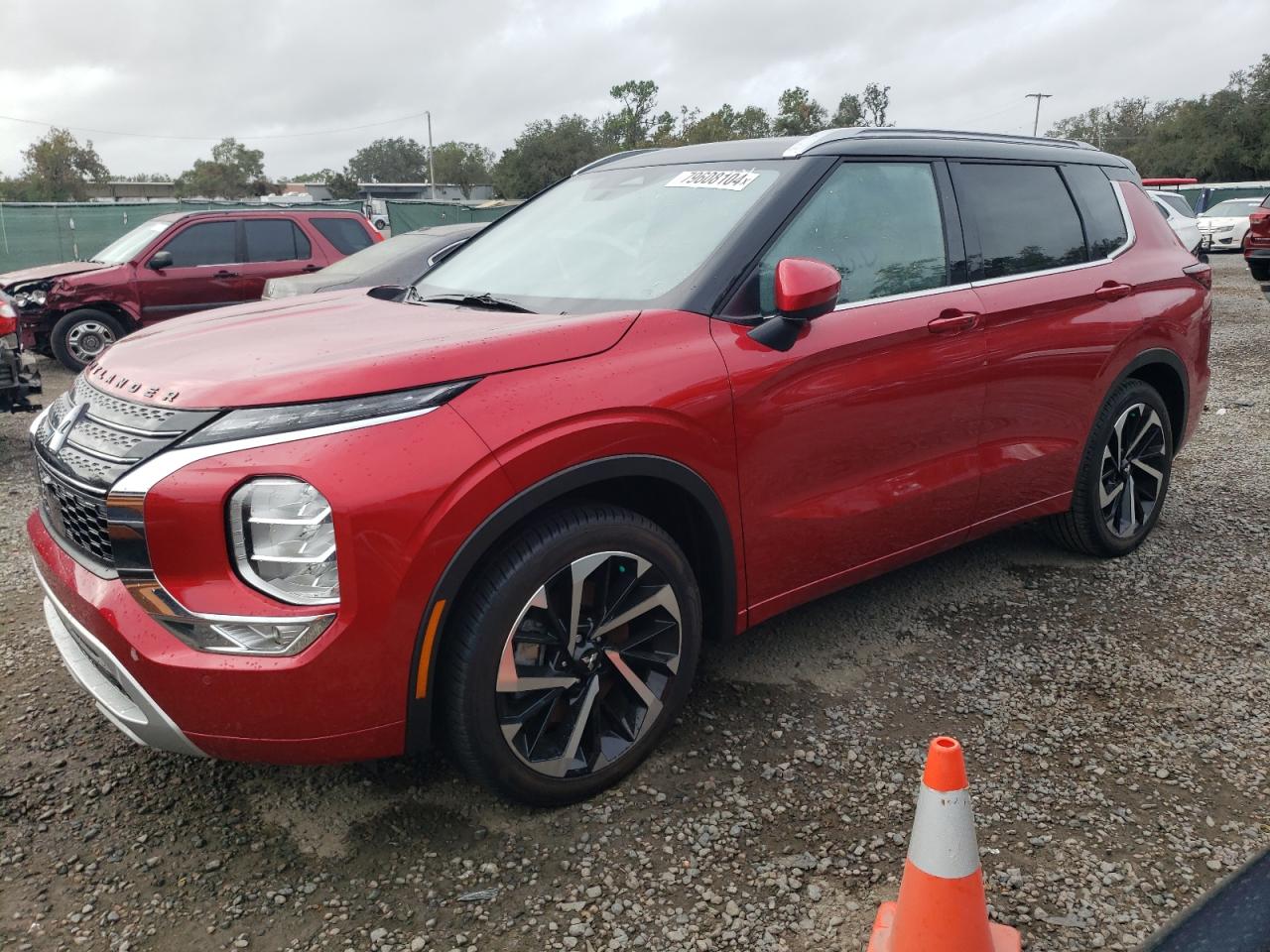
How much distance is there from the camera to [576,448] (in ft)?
8.17

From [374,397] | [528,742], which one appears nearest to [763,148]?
[374,397]

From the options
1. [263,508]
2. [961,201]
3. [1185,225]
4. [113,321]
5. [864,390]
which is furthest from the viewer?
[1185,225]

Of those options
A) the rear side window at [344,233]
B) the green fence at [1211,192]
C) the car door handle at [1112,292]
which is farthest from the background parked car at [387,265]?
the green fence at [1211,192]

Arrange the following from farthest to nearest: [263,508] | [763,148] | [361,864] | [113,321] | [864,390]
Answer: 1. [113,321]
2. [763,148]
3. [864,390]
4. [361,864]
5. [263,508]

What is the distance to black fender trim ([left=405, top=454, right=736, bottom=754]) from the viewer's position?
2307mm

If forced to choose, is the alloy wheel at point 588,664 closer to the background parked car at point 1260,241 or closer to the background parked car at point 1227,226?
the background parked car at point 1260,241

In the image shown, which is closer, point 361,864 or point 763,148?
point 361,864

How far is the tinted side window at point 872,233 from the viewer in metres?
3.09

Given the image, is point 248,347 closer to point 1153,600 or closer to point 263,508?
point 263,508

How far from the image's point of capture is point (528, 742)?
258 centimetres

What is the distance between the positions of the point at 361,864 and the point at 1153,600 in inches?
128

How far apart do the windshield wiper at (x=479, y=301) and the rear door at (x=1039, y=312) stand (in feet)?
5.44

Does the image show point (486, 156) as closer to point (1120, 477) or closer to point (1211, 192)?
point (1211, 192)

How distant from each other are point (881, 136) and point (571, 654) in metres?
2.14
